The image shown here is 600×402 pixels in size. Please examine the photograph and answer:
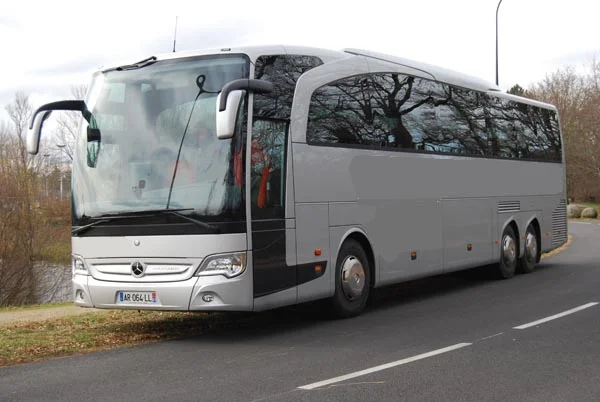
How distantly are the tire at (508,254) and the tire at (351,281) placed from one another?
5.65 m

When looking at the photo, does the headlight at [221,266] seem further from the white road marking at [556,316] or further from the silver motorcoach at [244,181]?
the white road marking at [556,316]

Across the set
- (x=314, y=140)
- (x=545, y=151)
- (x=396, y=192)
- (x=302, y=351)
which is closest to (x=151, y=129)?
(x=314, y=140)

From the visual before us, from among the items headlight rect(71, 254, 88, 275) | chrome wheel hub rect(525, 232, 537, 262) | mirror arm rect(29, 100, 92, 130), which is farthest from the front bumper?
chrome wheel hub rect(525, 232, 537, 262)

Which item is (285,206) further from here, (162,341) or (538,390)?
(538,390)

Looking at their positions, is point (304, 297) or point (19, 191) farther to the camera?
point (19, 191)

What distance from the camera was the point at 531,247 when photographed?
58.6 feet

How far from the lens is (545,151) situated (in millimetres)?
18766

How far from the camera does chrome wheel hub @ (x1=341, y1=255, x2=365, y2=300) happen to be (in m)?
11.3

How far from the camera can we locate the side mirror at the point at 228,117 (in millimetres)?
8539

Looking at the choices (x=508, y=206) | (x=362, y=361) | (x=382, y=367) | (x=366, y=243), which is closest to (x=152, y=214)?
(x=362, y=361)

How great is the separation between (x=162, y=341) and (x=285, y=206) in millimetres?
2229

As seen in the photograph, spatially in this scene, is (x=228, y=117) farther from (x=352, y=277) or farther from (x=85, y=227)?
(x=352, y=277)

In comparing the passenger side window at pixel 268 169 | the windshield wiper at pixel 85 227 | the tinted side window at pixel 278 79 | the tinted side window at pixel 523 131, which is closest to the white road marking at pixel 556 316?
the passenger side window at pixel 268 169

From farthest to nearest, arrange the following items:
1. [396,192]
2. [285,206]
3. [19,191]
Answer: [19,191]
[396,192]
[285,206]
